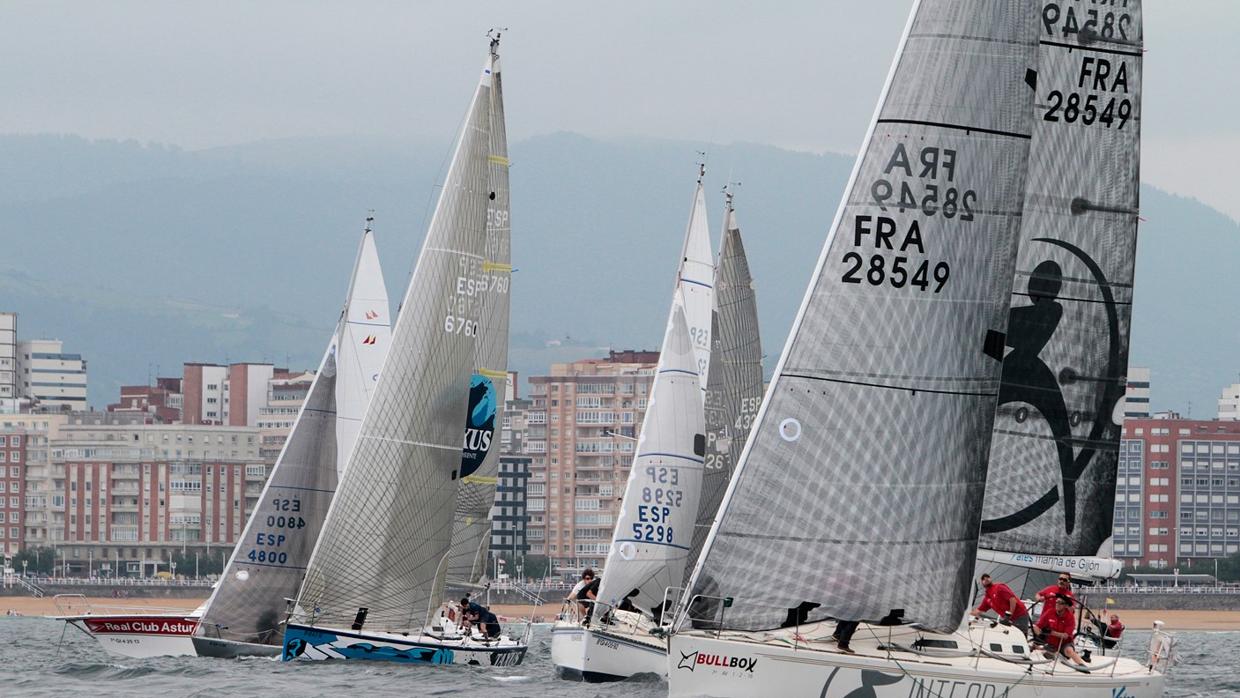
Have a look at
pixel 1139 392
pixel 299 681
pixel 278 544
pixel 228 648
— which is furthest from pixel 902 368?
pixel 1139 392

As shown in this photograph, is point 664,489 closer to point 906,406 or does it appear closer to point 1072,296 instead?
point 1072,296

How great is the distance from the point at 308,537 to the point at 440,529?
12.8 ft

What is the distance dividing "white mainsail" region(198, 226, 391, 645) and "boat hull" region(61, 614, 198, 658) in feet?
1.46

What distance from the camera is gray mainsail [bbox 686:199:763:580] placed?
33.4 meters

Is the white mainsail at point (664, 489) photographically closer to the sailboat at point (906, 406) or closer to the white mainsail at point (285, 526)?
the white mainsail at point (285, 526)

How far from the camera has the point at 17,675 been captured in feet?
99.3

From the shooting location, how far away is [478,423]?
3225 cm

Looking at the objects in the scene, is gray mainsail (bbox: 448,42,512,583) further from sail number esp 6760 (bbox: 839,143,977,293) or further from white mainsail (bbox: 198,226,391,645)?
sail number esp 6760 (bbox: 839,143,977,293)

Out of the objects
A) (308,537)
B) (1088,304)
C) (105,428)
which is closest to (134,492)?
(105,428)

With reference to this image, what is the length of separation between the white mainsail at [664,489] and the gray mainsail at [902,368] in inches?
462

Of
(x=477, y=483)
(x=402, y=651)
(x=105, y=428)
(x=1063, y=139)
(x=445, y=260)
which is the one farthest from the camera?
(x=105, y=428)

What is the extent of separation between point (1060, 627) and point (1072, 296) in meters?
5.22

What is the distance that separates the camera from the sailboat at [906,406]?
18891 millimetres

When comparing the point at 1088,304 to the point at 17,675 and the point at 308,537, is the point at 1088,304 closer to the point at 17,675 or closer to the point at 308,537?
the point at 308,537
